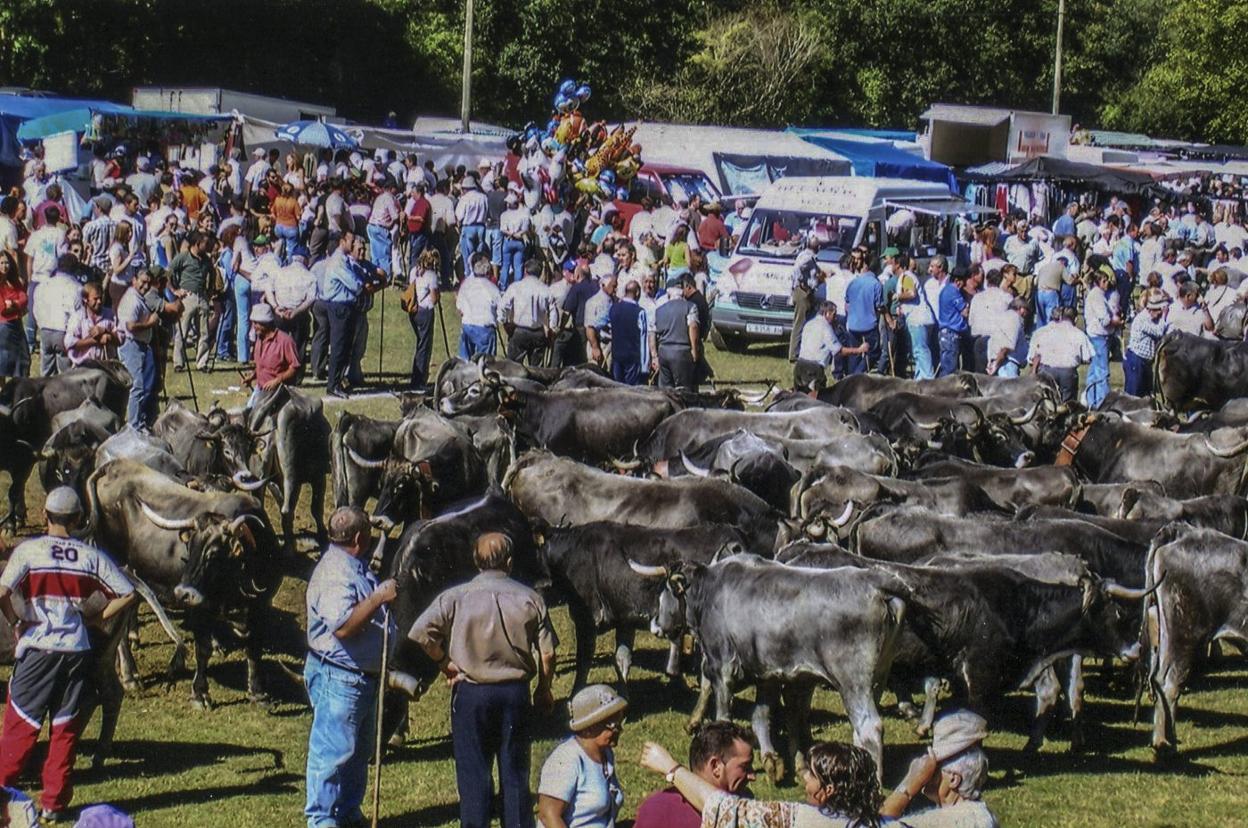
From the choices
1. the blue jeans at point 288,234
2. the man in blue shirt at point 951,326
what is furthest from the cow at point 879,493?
the blue jeans at point 288,234

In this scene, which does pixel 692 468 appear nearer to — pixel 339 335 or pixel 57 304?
pixel 57 304

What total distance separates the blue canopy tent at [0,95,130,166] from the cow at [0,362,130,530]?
20.6 meters

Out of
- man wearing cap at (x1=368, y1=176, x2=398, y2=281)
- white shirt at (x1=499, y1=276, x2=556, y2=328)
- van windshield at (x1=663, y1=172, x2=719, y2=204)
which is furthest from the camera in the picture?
van windshield at (x1=663, y1=172, x2=719, y2=204)

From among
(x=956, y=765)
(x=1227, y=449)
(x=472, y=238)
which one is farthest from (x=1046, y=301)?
(x=956, y=765)

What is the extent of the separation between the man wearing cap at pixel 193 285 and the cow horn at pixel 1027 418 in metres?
11.5

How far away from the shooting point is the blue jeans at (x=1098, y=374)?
23.8 m

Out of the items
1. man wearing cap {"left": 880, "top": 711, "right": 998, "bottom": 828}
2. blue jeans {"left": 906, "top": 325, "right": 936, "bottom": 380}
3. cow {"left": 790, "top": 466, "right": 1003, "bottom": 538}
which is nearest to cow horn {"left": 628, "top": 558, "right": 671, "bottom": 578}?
cow {"left": 790, "top": 466, "right": 1003, "bottom": 538}

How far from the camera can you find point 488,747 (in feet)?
31.1

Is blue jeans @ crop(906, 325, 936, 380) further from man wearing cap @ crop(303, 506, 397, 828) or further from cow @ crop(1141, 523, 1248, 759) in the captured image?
man wearing cap @ crop(303, 506, 397, 828)

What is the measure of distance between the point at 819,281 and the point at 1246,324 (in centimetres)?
621

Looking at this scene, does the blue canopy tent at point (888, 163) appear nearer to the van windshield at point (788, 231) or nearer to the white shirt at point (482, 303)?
the van windshield at point (788, 231)

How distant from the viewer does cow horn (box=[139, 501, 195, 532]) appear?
13266 millimetres

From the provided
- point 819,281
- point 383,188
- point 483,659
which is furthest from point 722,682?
point 383,188

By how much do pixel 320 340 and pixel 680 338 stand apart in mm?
5311
